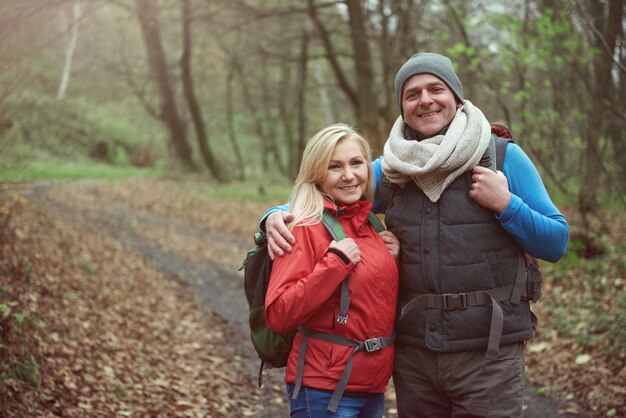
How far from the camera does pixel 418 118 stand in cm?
287

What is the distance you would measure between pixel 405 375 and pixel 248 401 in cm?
319

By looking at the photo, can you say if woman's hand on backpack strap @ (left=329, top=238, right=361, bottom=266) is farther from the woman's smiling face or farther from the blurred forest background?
the blurred forest background

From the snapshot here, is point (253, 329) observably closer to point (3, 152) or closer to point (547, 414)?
point (547, 414)

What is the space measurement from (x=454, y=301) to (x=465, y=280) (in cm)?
11

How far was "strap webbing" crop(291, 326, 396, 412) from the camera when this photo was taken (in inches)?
A: 104

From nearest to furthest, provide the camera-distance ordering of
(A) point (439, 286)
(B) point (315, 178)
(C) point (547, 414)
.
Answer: (A) point (439, 286)
(B) point (315, 178)
(C) point (547, 414)

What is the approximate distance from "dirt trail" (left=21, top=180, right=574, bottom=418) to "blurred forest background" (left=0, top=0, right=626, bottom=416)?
1.52 m

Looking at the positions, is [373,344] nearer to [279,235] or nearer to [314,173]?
[279,235]

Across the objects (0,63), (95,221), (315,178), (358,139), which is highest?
(0,63)

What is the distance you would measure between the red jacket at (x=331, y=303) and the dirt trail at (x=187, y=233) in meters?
2.94

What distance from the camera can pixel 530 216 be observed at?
8.51 feet

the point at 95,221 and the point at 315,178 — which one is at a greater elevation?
the point at 315,178

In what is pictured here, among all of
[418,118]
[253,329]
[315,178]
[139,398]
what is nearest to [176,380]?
[139,398]

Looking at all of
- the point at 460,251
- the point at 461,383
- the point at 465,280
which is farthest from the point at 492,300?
the point at 461,383
